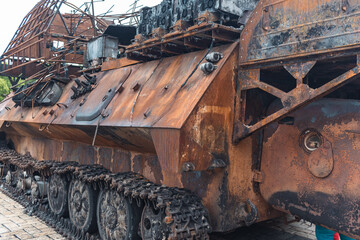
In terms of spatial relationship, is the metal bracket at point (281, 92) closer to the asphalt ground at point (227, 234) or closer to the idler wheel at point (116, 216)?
the idler wheel at point (116, 216)

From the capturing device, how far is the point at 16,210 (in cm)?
873

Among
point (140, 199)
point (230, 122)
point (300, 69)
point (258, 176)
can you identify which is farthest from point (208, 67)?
point (140, 199)

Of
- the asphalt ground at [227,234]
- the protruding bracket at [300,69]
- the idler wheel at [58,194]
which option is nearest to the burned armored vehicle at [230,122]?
the protruding bracket at [300,69]

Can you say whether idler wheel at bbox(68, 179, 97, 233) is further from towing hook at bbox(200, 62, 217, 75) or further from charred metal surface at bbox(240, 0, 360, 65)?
charred metal surface at bbox(240, 0, 360, 65)

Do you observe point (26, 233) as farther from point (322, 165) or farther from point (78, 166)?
point (322, 165)

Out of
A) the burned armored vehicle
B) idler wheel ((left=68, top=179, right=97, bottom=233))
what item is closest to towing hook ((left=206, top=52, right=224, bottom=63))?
the burned armored vehicle

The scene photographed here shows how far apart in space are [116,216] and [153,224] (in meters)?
1.18

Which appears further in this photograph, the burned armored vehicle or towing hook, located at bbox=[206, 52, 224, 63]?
towing hook, located at bbox=[206, 52, 224, 63]

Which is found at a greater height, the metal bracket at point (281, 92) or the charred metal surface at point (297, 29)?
the charred metal surface at point (297, 29)

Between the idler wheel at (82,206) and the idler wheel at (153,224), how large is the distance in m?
1.70

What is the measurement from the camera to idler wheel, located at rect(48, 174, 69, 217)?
7.45 meters

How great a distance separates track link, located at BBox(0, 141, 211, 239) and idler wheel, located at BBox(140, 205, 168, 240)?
0.19 ft

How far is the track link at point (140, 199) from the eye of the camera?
13.7ft

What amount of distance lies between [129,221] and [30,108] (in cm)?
539
